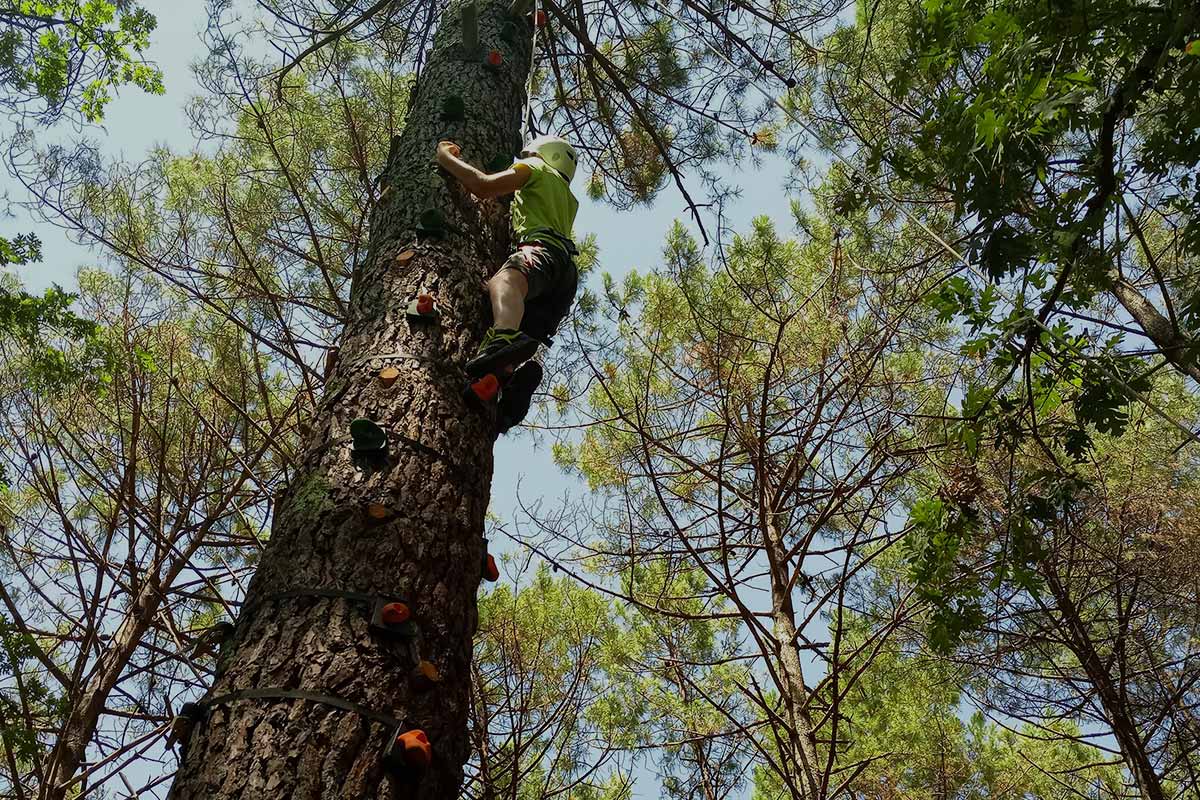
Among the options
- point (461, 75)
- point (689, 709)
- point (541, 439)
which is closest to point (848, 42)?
point (461, 75)

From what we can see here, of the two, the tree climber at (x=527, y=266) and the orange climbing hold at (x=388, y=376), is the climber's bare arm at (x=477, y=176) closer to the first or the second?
the tree climber at (x=527, y=266)

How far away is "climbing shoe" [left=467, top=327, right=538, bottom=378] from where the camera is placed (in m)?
2.12

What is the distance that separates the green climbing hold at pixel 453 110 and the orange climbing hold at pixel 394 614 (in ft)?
6.18

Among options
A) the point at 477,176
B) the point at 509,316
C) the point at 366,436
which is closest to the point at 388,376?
the point at 366,436

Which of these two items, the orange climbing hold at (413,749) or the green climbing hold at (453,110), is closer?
the orange climbing hold at (413,749)

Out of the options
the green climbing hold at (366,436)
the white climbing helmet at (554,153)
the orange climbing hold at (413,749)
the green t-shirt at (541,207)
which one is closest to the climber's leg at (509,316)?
the green t-shirt at (541,207)

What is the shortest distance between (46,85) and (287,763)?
5.29 metres

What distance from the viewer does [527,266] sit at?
8.34 feet

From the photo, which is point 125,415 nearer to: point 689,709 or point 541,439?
point 541,439

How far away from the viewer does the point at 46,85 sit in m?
5.04

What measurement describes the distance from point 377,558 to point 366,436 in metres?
0.30

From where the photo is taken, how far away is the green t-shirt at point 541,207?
2.76m

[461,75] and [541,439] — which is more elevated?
[541,439]

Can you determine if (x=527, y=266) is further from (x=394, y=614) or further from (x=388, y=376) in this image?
(x=394, y=614)
